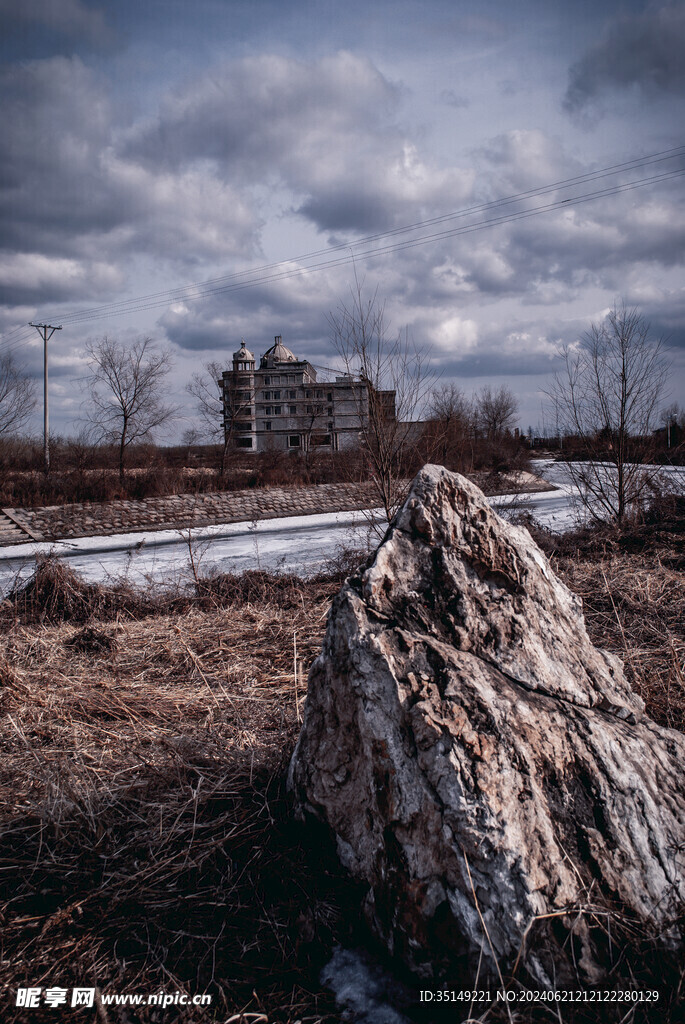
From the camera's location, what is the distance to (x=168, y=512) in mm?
20391

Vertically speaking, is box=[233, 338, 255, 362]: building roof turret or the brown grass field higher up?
box=[233, 338, 255, 362]: building roof turret

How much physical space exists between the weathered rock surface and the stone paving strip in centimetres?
1293

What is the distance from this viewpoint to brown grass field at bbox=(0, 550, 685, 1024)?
1.47 metres

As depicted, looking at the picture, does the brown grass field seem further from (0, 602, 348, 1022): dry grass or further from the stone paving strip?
the stone paving strip

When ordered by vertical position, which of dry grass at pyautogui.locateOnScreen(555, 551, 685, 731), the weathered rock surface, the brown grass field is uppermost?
the weathered rock surface

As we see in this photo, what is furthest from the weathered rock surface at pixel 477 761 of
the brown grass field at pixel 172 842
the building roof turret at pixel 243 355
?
the building roof turret at pixel 243 355

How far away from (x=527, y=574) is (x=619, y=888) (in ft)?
3.28

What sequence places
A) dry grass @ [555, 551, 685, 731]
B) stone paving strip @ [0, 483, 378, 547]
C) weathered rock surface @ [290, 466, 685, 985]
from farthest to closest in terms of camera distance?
stone paving strip @ [0, 483, 378, 547], dry grass @ [555, 551, 685, 731], weathered rock surface @ [290, 466, 685, 985]

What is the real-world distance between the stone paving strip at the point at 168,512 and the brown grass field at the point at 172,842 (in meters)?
11.7

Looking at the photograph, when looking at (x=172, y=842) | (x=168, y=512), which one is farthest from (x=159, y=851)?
→ (x=168, y=512)

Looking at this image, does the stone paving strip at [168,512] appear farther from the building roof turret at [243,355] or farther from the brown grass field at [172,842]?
the building roof turret at [243,355]

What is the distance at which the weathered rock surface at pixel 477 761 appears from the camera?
4.58ft

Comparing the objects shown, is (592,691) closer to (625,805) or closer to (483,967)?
(625,805)

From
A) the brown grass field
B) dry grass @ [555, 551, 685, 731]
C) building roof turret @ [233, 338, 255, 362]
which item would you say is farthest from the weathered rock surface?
building roof turret @ [233, 338, 255, 362]
